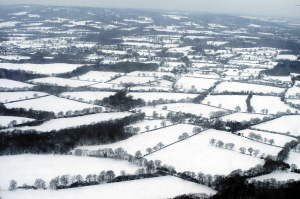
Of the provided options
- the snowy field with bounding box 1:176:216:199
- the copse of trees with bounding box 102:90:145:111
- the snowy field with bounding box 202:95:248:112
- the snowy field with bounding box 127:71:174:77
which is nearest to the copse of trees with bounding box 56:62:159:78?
the snowy field with bounding box 127:71:174:77

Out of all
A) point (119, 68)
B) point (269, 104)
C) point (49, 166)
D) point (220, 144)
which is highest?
point (119, 68)

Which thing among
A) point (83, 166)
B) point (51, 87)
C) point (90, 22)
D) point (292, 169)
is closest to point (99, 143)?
point (83, 166)

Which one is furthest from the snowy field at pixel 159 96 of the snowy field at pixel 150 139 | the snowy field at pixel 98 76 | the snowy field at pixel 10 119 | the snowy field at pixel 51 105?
the snowy field at pixel 10 119

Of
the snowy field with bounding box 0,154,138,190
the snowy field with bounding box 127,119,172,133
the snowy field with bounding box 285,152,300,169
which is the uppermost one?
the snowy field with bounding box 285,152,300,169

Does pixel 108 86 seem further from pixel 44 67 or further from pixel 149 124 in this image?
pixel 44 67

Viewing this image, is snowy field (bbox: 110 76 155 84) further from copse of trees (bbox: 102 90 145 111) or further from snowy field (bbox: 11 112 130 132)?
snowy field (bbox: 11 112 130 132)

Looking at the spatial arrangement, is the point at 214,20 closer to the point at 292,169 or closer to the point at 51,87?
the point at 51,87

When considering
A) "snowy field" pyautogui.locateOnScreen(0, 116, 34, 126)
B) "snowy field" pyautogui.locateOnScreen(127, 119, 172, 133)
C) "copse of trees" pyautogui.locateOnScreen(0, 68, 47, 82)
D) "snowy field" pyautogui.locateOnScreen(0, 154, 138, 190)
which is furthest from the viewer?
"copse of trees" pyautogui.locateOnScreen(0, 68, 47, 82)

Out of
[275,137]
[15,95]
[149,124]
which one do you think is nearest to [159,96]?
[149,124]
